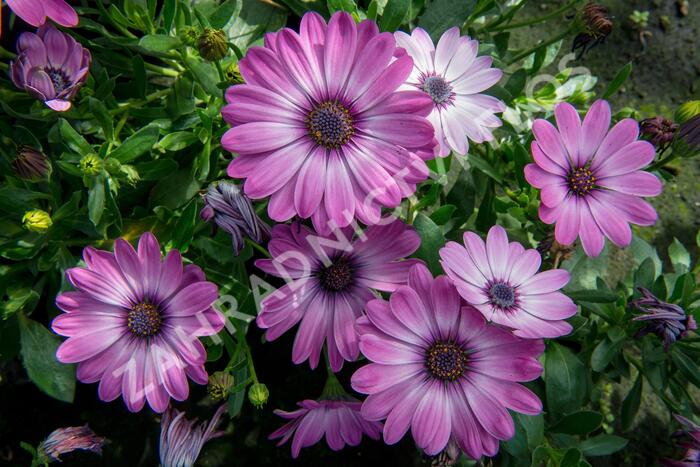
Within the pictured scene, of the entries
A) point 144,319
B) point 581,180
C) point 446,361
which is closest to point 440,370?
→ point 446,361

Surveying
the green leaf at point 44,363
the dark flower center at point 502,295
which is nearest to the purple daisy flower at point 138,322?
the green leaf at point 44,363

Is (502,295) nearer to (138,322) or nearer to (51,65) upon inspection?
(138,322)

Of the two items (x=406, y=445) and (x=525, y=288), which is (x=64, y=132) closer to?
(x=525, y=288)

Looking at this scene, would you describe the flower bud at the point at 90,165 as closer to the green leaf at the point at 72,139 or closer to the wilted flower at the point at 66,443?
the green leaf at the point at 72,139

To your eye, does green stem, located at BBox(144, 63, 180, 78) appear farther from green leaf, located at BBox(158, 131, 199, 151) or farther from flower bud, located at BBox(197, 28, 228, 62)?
flower bud, located at BBox(197, 28, 228, 62)

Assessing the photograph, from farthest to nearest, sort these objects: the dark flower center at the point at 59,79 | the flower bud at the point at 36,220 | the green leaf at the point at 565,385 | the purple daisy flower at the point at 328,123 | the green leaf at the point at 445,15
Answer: the green leaf at the point at 445,15 < the green leaf at the point at 565,385 < the dark flower center at the point at 59,79 < the flower bud at the point at 36,220 < the purple daisy flower at the point at 328,123

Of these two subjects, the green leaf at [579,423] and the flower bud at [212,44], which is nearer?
the flower bud at [212,44]

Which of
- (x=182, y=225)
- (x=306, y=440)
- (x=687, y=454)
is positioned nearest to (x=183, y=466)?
(x=306, y=440)
